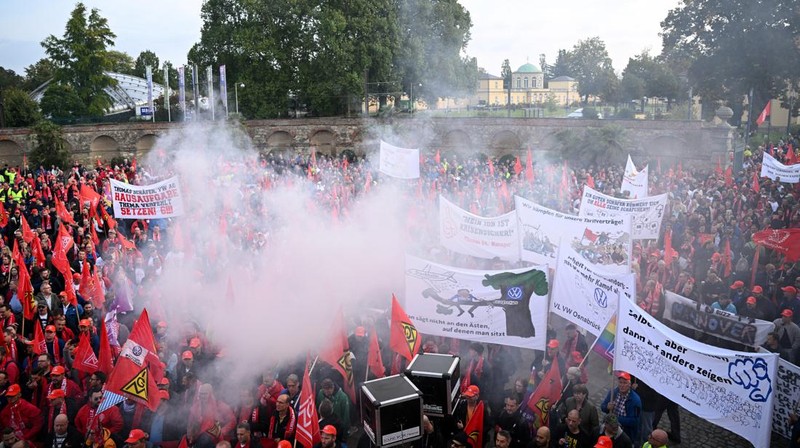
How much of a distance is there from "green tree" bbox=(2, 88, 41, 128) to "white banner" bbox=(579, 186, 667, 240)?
36.1 meters

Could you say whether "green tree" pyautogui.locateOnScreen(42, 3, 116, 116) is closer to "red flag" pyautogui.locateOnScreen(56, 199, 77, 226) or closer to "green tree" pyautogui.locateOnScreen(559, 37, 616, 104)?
"red flag" pyautogui.locateOnScreen(56, 199, 77, 226)

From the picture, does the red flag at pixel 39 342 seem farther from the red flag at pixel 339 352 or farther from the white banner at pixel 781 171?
the white banner at pixel 781 171

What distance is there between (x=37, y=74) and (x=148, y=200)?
2429 inches

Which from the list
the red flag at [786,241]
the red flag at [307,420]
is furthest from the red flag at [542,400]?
the red flag at [786,241]

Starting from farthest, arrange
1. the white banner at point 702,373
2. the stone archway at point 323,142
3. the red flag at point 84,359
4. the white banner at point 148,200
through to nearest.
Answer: the stone archway at point 323,142 < the white banner at point 148,200 < the red flag at point 84,359 < the white banner at point 702,373

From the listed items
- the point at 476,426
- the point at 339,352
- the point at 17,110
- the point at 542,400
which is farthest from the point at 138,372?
the point at 17,110

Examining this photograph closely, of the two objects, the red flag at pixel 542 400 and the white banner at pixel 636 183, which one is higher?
the white banner at pixel 636 183

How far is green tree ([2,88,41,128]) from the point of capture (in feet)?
119

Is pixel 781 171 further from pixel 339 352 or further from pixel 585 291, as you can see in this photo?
pixel 339 352

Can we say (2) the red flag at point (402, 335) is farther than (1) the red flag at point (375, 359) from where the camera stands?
No

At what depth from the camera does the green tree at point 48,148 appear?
103 feet

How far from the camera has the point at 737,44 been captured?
30844 mm

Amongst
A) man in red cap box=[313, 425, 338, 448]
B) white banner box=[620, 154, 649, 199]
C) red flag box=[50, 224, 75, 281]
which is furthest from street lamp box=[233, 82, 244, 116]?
man in red cap box=[313, 425, 338, 448]

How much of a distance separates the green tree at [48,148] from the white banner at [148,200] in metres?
22.6
